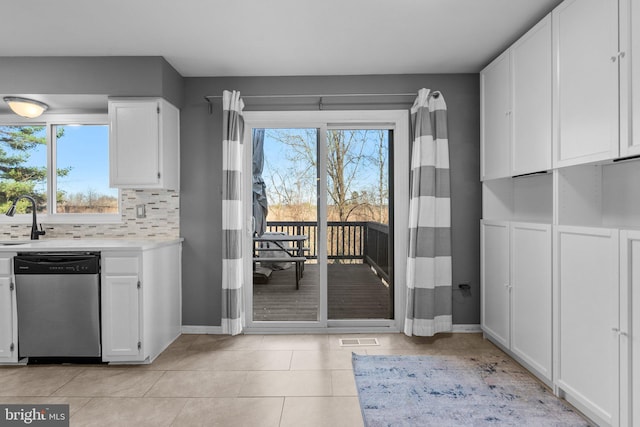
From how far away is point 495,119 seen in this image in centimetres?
304

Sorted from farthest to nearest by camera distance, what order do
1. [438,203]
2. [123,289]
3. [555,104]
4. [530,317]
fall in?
[438,203], [123,289], [530,317], [555,104]

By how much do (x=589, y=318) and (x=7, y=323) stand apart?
396 cm

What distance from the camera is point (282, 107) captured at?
11.5ft

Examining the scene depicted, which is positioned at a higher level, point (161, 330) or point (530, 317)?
point (530, 317)

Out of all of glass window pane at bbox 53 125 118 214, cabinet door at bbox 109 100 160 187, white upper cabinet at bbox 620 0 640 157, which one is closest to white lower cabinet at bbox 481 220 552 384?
white upper cabinet at bbox 620 0 640 157

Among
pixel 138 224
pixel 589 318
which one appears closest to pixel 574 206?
pixel 589 318

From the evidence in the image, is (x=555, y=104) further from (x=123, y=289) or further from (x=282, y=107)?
(x=123, y=289)

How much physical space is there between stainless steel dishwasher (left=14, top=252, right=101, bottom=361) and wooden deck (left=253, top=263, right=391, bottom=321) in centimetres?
142

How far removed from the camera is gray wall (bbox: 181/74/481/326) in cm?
347

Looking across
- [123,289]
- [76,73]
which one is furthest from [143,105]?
[123,289]

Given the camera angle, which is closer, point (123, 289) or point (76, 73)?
point (123, 289)

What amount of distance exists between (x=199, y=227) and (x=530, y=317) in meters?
2.91

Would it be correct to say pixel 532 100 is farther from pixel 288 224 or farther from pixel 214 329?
pixel 214 329

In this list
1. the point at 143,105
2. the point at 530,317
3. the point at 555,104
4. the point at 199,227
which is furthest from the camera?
the point at 199,227
